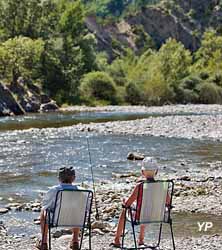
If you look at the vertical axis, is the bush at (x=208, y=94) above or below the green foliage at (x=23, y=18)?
below

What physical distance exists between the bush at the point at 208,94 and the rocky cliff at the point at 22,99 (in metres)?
27.1

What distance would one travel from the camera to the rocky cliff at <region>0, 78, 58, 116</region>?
188 feet

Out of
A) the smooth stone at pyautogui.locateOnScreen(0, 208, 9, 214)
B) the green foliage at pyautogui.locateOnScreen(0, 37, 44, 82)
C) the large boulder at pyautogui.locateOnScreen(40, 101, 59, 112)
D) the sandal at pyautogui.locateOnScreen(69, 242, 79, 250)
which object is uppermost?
the green foliage at pyautogui.locateOnScreen(0, 37, 44, 82)

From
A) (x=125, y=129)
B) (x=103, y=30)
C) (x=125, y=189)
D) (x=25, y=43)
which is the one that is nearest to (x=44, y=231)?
(x=125, y=189)

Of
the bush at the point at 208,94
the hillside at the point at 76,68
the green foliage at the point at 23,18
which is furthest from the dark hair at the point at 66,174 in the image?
the bush at the point at 208,94

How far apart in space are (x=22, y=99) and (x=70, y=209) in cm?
5576

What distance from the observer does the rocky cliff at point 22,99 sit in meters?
57.3

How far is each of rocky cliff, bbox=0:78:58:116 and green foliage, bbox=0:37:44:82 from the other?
1.20 metres

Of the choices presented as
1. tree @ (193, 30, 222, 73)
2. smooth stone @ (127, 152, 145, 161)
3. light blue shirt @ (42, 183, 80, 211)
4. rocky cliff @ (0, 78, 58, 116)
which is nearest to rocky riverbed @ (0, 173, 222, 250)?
light blue shirt @ (42, 183, 80, 211)

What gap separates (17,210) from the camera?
14727mm

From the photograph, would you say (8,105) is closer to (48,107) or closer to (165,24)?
(48,107)

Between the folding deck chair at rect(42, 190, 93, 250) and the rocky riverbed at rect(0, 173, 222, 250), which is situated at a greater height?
the folding deck chair at rect(42, 190, 93, 250)

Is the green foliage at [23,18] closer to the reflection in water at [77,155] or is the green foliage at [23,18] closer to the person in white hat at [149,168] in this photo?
the reflection in water at [77,155]

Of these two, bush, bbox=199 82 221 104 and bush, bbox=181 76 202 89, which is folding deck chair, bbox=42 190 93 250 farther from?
bush, bbox=181 76 202 89
